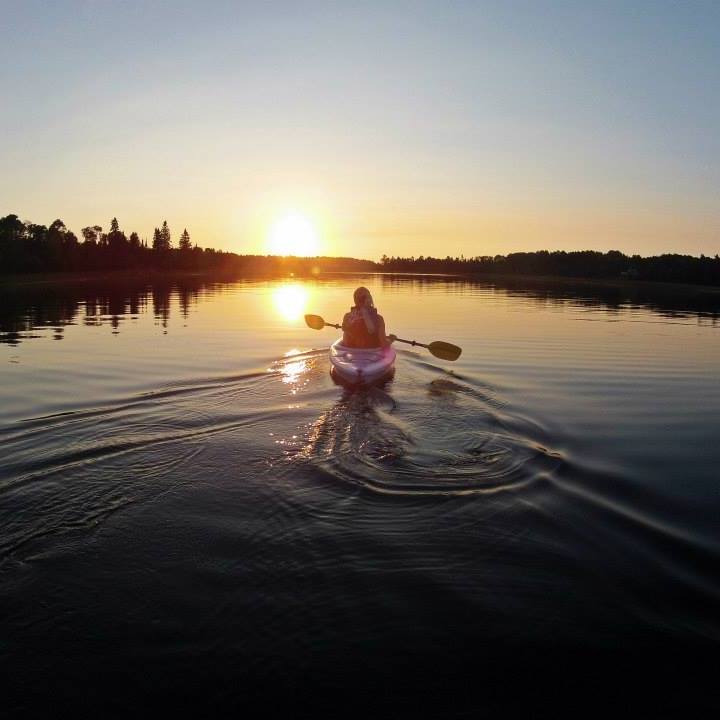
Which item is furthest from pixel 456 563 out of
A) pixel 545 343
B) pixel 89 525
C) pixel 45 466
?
pixel 545 343

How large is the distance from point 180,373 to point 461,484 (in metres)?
9.71

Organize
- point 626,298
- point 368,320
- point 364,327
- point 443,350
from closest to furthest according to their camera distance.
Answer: point 368,320
point 364,327
point 443,350
point 626,298

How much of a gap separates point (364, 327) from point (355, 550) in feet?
31.1

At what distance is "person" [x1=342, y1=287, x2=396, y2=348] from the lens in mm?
14454

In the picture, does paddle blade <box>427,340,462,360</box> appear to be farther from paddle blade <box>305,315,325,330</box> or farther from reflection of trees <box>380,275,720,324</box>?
reflection of trees <box>380,275,720,324</box>

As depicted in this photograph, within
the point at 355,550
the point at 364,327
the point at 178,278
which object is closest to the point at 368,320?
the point at 364,327

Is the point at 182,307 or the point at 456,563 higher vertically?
the point at 182,307

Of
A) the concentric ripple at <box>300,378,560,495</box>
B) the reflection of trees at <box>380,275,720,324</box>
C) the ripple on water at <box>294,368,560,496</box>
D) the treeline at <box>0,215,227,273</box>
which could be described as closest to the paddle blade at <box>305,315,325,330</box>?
the ripple on water at <box>294,368,560,496</box>

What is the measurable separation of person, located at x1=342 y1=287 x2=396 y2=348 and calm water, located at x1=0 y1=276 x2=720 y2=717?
245 centimetres

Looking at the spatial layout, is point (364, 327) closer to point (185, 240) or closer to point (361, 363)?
point (361, 363)

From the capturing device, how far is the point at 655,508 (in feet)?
22.1

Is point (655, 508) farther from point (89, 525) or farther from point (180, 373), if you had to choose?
point (180, 373)

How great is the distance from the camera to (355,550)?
5.49 meters

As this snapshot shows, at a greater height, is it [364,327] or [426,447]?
[364,327]
